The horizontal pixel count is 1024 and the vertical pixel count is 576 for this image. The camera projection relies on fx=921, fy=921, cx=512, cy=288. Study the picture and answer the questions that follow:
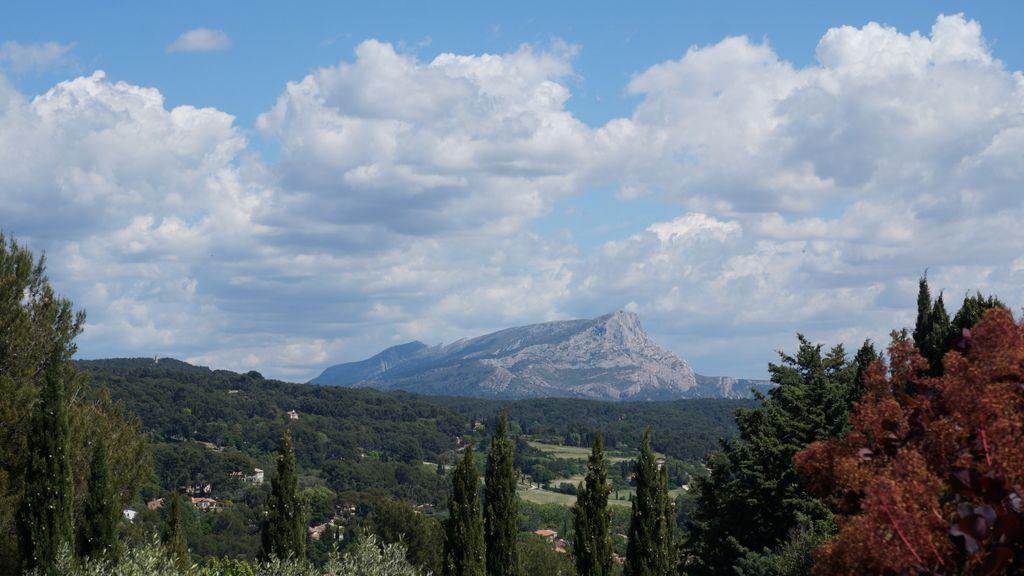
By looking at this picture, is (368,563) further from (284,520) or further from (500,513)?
(500,513)

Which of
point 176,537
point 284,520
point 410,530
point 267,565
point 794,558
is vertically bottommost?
point 410,530

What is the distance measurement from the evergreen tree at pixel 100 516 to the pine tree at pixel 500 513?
12.2 m

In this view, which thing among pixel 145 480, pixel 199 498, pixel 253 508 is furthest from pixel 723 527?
pixel 199 498

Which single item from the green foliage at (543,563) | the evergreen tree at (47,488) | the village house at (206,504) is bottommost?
the village house at (206,504)

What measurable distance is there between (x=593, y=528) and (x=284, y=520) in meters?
10.7

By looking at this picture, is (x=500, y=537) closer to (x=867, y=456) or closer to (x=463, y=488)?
(x=463, y=488)

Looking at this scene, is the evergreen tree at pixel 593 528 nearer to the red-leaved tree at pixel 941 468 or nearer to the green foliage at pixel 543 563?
the red-leaved tree at pixel 941 468

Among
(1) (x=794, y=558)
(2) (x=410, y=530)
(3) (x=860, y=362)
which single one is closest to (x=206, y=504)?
(2) (x=410, y=530)

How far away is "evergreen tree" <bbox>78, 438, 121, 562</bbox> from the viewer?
1144 inches

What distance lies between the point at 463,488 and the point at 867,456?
26.0 meters

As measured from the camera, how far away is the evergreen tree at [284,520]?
30672 mm

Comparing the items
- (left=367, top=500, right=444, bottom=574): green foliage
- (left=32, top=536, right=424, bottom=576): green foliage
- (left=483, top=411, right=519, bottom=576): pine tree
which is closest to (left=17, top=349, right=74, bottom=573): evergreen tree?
(left=32, top=536, right=424, bottom=576): green foliage

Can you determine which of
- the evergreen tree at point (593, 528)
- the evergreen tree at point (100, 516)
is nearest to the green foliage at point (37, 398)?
the evergreen tree at point (100, 516)

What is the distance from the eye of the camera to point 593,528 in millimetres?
32844
